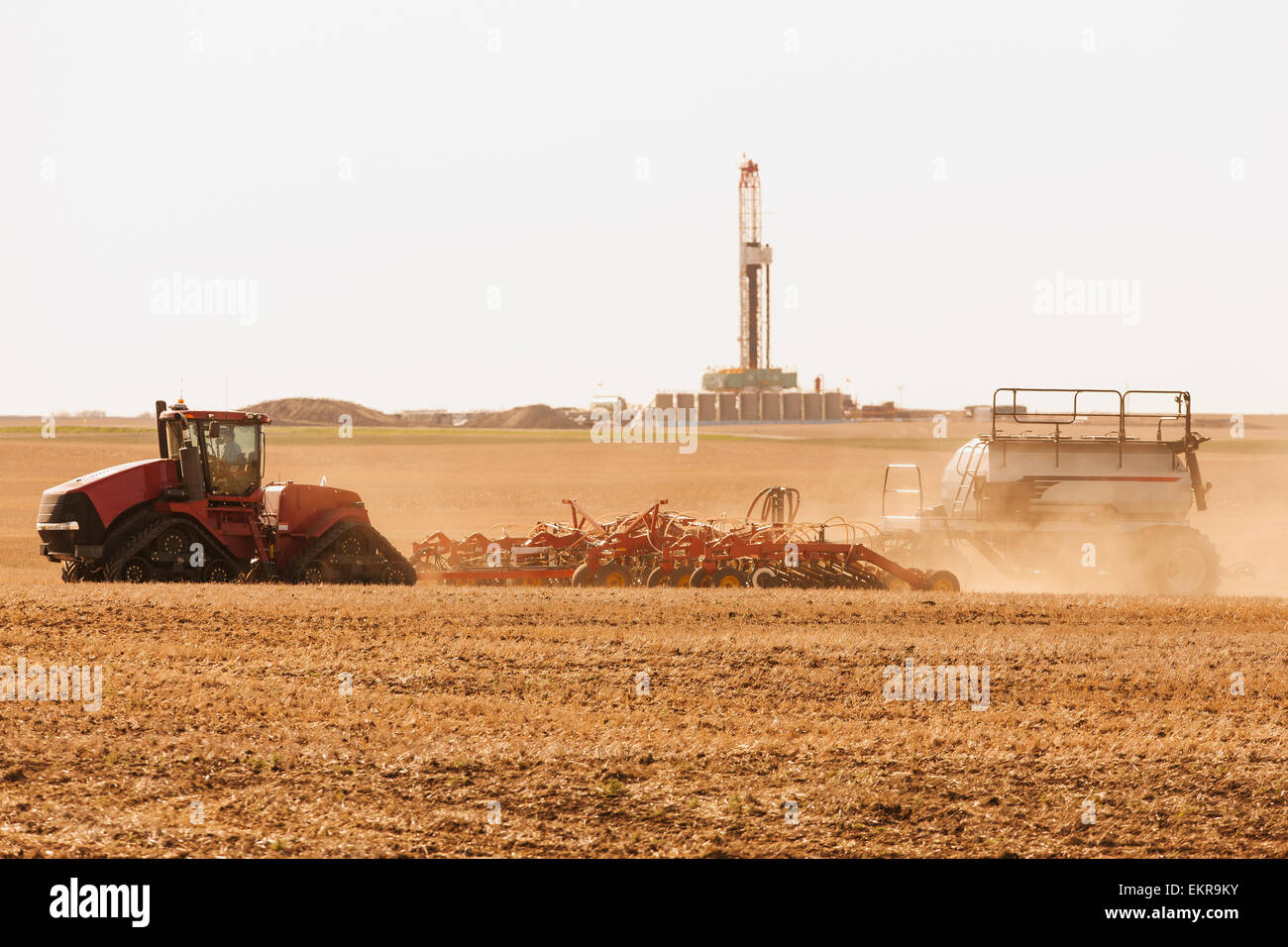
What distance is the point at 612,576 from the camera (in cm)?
1934

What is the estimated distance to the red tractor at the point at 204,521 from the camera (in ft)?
59.5

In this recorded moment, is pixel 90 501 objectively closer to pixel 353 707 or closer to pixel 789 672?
pixel 353 707

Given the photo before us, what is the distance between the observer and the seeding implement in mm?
19219

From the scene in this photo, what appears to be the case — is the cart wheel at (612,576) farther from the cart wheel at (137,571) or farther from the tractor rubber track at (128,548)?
the cart wheel at (137,571)

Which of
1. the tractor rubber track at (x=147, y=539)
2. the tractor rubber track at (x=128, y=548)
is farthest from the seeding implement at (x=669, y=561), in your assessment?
the tractor rubber track at (x=128, y=548)

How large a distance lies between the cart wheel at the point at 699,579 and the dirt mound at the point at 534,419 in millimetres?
118331

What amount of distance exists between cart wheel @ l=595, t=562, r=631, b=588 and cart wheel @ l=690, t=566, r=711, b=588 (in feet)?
3.04

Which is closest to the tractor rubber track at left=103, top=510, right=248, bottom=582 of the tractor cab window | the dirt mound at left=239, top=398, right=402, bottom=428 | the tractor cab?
the tractor cab

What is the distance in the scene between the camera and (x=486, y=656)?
13.2 metres

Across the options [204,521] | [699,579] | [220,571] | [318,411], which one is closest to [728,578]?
[699,579]

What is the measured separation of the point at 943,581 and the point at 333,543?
857 centimetres

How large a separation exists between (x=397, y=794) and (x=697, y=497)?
33079 millimetres

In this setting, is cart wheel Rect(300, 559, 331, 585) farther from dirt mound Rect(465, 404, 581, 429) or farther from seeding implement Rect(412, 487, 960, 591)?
dirt mound Rect(465, 404, 581, 429)
